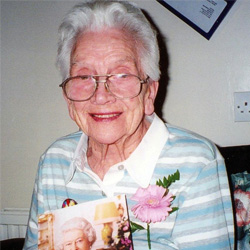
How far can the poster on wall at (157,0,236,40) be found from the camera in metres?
1.37

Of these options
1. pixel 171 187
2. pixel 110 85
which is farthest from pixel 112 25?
pixel 171 187

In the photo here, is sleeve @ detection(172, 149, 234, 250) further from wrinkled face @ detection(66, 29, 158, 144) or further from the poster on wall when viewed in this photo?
the poster on wall

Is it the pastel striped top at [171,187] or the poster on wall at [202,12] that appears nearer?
the pastel striped top at [171,187]

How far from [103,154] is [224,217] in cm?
45

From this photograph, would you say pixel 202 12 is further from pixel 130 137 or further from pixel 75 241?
pixel 75 241

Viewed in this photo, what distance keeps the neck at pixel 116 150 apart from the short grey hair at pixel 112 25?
212mm

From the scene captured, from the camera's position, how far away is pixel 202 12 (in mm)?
1388

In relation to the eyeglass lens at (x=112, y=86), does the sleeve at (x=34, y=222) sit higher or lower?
lower

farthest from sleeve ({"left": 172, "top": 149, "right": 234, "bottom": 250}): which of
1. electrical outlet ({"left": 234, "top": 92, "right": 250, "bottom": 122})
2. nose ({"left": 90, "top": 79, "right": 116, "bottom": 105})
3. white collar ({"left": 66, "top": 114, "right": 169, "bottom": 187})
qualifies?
electrical outlet ({"left": 234, "top": 92, "right": 250, "bottom": 122})

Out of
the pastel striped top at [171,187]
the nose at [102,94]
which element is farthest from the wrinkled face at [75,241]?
the nose at [102,94]

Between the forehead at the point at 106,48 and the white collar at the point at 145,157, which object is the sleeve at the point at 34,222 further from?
the forehead at the point at 106,48

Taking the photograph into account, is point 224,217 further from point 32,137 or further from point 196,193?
point 32,137

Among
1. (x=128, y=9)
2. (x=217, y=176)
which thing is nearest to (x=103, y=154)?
(x=217, y=176)

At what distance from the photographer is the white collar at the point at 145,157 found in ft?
2.93
